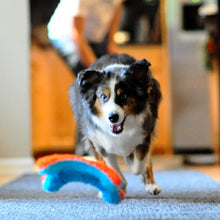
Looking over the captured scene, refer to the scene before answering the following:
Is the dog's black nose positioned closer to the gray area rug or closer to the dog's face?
the dog's face

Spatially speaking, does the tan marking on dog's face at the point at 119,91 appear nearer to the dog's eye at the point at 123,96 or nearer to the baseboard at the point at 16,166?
the dog's eye at the point at 123,96

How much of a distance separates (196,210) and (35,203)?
667 mm

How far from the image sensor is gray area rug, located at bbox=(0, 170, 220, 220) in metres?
1.40

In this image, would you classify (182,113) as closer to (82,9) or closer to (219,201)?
(82,9)

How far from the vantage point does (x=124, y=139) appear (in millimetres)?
1775

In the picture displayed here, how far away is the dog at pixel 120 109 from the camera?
1.65m

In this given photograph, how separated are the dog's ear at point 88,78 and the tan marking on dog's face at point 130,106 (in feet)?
0.53

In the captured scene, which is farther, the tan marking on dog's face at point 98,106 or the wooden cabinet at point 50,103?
the wooden cabinet at point 50,103

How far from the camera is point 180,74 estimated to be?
5312 millimetres

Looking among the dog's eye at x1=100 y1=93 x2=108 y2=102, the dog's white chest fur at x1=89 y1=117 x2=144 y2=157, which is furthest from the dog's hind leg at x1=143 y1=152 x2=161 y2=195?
the dog's eye at x1=100 y1=93 x2=108 y2=102

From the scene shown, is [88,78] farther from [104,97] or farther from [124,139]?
[124,139]

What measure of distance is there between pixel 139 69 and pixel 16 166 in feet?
6.96

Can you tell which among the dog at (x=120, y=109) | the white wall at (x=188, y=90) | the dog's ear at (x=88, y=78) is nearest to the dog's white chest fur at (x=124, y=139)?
the dog at (x=120, y=109)

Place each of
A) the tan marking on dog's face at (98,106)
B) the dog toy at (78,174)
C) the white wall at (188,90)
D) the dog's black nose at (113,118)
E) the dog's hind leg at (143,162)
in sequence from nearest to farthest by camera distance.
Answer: the dog toy at (78,174) → the dog's black nose at (113,118) → the tan marking on dog's face at (98,106) → the dog's hind leg at (143,162) → the white wall at (188,90)
